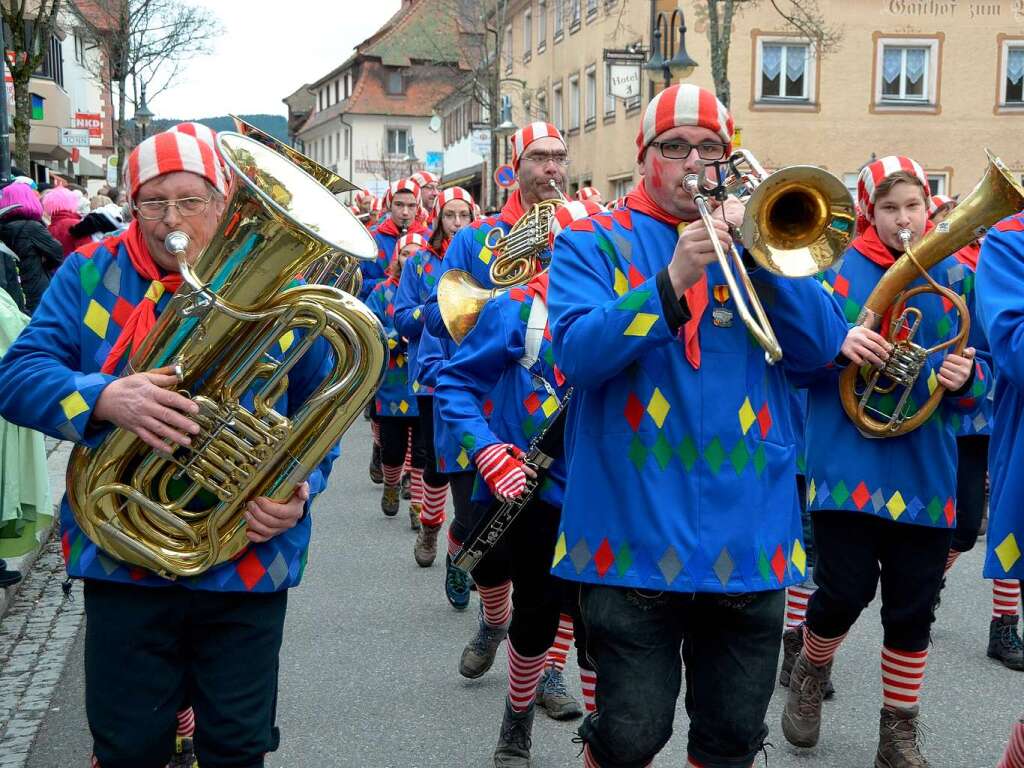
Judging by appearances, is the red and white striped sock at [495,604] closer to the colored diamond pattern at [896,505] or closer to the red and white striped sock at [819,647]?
the red and white striped sock at [819,647]

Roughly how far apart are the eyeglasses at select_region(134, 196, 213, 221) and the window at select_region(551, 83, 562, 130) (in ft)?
116

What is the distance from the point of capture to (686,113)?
10.2 feet

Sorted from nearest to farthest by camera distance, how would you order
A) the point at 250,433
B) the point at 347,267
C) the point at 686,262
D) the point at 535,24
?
the point at 686,262, the point at 250,433, the point at 347,267, the point at 535,24

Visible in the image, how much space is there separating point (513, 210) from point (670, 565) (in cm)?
279

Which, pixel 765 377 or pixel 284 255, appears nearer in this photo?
pixel 284 255

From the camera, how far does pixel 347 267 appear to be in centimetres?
371

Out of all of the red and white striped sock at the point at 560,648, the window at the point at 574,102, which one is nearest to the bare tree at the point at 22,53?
the red and white striped sock at the point at 560,648

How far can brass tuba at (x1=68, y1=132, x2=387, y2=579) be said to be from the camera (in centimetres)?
290

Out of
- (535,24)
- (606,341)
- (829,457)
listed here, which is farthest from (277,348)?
(535,24)

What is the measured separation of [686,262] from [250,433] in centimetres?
109

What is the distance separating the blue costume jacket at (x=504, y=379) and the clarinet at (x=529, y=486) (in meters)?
0.09

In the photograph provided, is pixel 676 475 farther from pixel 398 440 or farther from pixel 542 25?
pixel 542 25

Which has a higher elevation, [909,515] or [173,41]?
[173,41]

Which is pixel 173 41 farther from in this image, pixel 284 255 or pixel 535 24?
pixel 284 255
